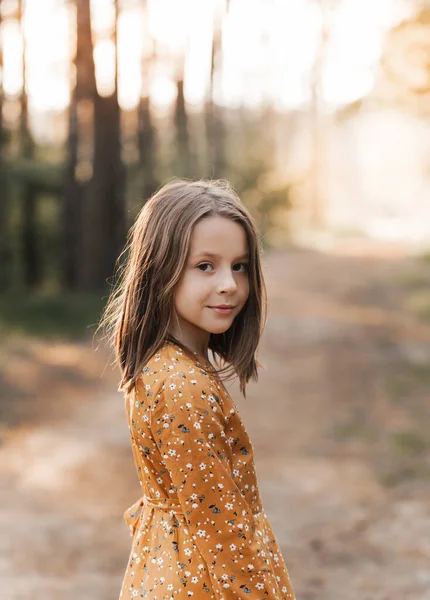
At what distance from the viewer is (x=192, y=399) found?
6.00ft

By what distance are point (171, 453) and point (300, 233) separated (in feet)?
101

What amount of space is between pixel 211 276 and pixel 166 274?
105 mm

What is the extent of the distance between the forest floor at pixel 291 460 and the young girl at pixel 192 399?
0.33m

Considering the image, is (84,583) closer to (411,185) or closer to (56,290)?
(56,290)

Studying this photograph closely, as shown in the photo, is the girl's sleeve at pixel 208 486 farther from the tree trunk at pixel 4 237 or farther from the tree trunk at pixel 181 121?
the tree trunk at pixel 181 121

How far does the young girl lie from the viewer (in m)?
1.84

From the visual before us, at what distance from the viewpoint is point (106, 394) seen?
9.66 meters

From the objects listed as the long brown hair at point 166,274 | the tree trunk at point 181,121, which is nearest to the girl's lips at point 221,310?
the long brown hair at point 166,274

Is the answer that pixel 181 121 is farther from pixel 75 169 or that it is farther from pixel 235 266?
pixel 235 266

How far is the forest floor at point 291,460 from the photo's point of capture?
5090 mm

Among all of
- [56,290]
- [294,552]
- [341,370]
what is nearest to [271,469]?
[294,552]

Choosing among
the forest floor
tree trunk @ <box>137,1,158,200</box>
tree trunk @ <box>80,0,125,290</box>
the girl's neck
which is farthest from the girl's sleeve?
tree trunk @ <box>137,1,158,200</box>

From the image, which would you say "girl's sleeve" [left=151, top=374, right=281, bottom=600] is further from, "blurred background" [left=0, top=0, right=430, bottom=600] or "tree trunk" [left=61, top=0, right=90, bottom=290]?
"tree trunk" [left=61, top=0, right=90, bottom=290]

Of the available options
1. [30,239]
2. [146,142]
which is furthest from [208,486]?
[146,142]
